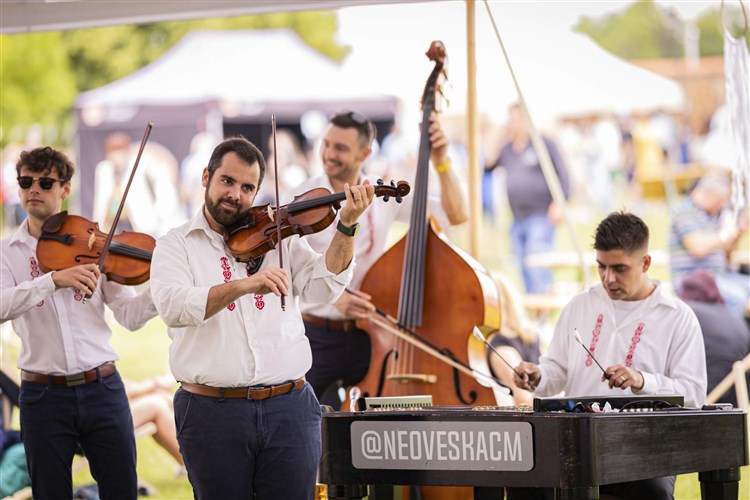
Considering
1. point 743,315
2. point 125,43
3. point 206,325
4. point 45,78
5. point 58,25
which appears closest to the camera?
point 206,325

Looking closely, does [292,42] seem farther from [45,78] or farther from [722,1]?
[45,78]

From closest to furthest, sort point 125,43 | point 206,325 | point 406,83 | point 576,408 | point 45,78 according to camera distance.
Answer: point 576,408
point 206,325
point 406,83
point 45,78
point 125,43

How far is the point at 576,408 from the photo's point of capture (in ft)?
10.2

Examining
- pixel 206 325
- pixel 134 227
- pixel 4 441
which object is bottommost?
pixel 4 441

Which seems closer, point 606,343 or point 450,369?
point 606,343

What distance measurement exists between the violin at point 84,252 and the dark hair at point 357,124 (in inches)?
39.6

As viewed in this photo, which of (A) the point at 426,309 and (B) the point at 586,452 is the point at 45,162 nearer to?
(A) the point at 426,309

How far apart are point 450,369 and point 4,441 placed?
7.58 ft

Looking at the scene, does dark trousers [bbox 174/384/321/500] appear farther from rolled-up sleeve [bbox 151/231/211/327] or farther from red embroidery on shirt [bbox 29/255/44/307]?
red embroidery on shirt [bbox 29/255/44/307]

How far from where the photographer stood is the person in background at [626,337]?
12.7ft

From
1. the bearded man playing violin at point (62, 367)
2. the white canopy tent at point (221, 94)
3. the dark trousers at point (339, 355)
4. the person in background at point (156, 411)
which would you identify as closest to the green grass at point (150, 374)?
the person in background at point (156, 411)

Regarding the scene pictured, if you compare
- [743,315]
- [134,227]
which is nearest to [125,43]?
[134,227]

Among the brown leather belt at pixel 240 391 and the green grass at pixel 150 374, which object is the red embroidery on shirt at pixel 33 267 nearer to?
the brown leather belt at pixel 240 391

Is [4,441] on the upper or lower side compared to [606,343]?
lower
